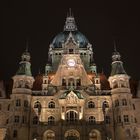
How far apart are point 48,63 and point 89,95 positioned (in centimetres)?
2052

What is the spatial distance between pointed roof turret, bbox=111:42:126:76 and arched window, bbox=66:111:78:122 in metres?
14.7

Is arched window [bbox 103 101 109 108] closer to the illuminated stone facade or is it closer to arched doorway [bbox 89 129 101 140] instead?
the illuminated stone facade

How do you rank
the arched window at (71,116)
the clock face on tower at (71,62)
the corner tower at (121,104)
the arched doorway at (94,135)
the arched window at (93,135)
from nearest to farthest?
1. the arched window at (71,116)
2. the corner tower at (121,104)
3. the arched doorway at (94,135)
4. the arched window at (93,135)
5. the clock face on tower at (71,62)

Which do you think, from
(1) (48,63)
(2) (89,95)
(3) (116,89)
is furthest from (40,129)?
(1) (48,63)

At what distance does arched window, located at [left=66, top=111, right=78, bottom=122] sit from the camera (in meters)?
64.5

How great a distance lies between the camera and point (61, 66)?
7300 cm

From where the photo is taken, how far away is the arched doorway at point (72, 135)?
64.1m

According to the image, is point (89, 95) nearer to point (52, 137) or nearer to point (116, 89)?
point (116, 89)

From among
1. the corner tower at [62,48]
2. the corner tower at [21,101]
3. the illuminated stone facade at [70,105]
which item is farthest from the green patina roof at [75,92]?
the corner tower at [62,48]

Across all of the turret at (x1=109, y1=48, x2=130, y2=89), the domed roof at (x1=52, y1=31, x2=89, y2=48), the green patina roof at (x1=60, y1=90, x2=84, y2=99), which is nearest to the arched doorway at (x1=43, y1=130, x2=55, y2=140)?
the green patina roof at (x1=60, y1=90, x2=84, y2=99)

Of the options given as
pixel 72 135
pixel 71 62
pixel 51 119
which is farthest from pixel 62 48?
pixel 72 135

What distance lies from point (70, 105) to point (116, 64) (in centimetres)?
1717

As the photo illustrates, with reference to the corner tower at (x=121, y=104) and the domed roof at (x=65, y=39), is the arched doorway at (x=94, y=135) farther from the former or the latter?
the domed roof at (x=65, y=39)

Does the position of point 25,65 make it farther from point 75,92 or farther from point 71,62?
point 75,92
